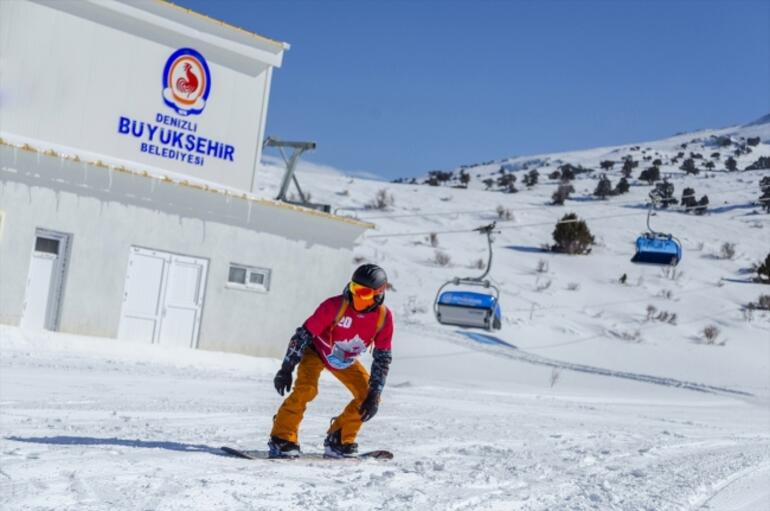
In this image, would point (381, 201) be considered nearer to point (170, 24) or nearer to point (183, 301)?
point (170, 24)

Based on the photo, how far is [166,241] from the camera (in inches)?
663

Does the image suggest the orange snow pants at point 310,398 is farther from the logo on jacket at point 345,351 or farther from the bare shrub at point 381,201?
the bare shrub at point 381,201

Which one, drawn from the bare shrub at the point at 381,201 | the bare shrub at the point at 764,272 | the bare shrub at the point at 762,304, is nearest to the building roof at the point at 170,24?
the bare shrub at the point at 762,304

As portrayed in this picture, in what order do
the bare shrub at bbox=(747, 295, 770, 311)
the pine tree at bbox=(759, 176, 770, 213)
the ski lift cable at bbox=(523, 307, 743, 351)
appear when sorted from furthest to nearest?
the pine tree at bbox=(759, 176, 770, 213) → the bare shrub at bbox=(747, 295, 770, 311) → the ski lift cable at bbox=(523, 307, 743, 351)

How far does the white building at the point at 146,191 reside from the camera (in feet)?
50.5

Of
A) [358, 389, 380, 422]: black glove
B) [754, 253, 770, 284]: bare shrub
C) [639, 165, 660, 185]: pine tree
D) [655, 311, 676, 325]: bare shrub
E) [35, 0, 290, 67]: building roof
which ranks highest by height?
[639, 165, 660, 185]: pine tree

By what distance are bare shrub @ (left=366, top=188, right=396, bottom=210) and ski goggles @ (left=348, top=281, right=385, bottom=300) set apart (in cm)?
3707

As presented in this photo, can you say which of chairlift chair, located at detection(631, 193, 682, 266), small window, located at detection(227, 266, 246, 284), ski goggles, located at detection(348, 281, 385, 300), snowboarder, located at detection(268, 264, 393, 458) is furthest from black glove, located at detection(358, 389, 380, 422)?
chairlift chair, located at detection(631, 193, 682, 266)

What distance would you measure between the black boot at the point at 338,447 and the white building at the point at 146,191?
10.1m

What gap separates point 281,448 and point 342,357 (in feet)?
2.59

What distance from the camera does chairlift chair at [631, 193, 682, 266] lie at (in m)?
19.4

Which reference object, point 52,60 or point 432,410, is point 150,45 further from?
point 432,410

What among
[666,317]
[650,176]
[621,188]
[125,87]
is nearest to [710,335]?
[666,317]

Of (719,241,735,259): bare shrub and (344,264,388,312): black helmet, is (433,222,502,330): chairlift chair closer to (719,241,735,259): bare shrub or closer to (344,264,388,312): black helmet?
(344,264,388,312): black helmet
